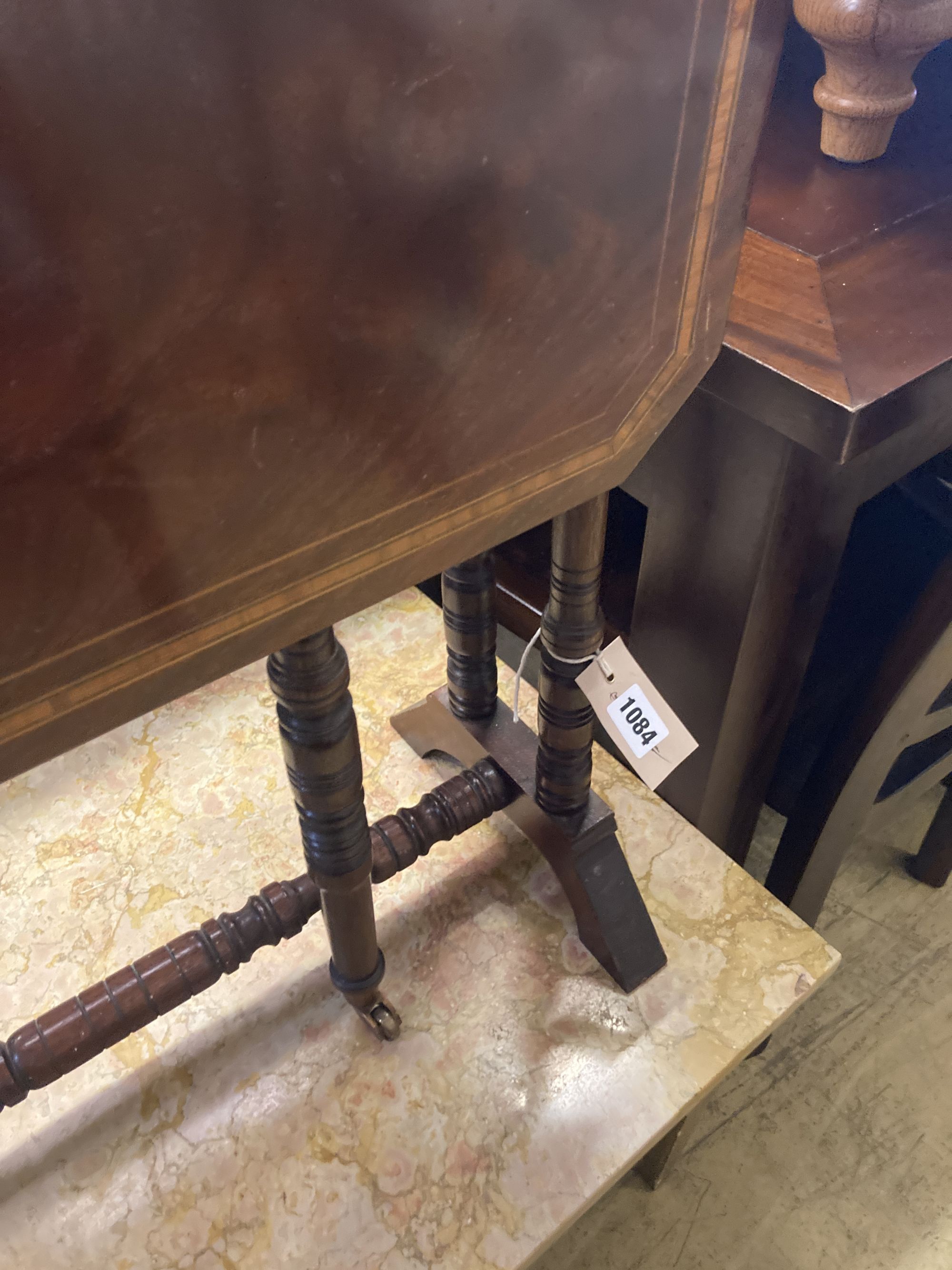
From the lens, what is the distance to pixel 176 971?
2.46 ft

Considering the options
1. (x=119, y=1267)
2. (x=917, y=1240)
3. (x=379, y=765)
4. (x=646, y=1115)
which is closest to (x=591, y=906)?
(x=646, y=1115)

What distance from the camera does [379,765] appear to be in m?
1.08

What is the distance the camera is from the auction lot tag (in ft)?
2.31

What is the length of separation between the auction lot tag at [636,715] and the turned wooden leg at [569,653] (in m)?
0.02

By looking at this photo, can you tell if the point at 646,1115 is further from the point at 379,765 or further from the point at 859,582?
the point at 859,582

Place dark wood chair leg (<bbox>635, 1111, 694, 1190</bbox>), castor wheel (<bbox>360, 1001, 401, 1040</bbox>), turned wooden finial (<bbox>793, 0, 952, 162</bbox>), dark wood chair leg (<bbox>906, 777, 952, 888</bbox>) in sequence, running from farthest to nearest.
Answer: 1. dark wood chair leg (<bbox>906, 777, 952, 888</bbox>)
2. dark wood chair leg (<bbox>635, 1111, 694, 1190</bbox>)
3. castor wheel (<bbox>360, 1001, 401, 1040</bbox>)
4. turned wooden finial (<bbox>793, 0, 952, 162</bbox>)

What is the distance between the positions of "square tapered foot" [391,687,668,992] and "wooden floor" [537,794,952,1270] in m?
0.44

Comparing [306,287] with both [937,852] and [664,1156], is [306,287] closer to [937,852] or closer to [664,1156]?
[664,1156]

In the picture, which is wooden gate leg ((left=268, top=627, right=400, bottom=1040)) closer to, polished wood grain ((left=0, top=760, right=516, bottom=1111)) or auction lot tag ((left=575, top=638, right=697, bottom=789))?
polished wood grain ((left=0, top=760, right=516, bottom=1111))

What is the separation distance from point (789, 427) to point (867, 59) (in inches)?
13.3

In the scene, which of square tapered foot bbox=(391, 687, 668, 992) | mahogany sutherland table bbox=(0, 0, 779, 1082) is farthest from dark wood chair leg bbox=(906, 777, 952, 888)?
mahogany sutherland table bbox=(0, 0, 779, 1082)

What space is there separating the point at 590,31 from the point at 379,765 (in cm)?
80

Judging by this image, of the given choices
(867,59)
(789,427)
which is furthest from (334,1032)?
(867,59)

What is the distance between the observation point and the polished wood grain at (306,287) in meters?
0.34
